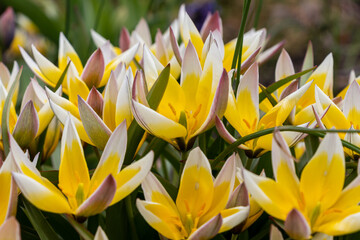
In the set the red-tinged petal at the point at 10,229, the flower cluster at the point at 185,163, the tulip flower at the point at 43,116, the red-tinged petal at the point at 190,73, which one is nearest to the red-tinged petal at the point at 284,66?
the flower cluster at the point at 185,163

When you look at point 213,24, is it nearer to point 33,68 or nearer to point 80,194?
point 33,68

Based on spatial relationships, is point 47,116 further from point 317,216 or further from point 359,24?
point 359,24

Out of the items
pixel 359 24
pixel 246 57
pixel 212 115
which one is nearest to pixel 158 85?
pixel 212 115

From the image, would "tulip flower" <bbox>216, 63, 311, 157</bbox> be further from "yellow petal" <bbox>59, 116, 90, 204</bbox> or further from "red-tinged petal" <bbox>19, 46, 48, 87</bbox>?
"red-tinged petal" <bbox>19, 46, 48, 87</bbox>

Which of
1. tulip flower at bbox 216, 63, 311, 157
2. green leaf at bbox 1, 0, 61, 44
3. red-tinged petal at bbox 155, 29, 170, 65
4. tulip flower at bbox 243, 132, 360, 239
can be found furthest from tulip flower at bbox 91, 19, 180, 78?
green leaf at bbox 1, 0, 61, 44

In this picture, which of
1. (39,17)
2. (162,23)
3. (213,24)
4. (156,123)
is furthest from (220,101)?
(39,17)

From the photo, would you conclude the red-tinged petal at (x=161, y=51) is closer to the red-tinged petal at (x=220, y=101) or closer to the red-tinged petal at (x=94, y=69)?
the red-tinged petal at (x=94, y=69)
